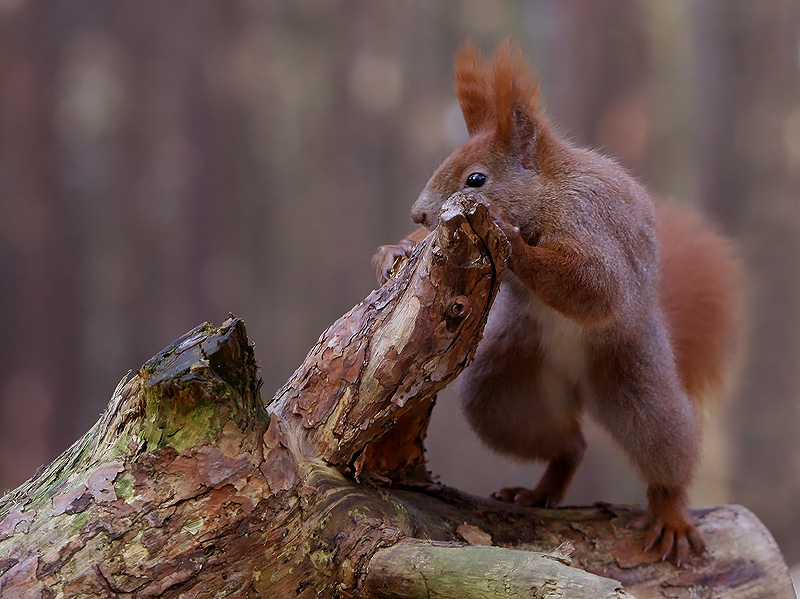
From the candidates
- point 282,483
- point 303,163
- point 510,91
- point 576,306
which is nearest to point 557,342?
point 576,306

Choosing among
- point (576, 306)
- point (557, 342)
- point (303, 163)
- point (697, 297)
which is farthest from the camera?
point (303, 163)

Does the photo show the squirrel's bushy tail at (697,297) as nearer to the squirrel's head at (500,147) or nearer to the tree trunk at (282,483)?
the squirrel's head at (500,147)

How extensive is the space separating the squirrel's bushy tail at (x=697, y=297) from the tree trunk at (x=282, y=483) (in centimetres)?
67

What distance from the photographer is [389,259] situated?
3.82 ft

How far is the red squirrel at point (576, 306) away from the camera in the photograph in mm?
1120

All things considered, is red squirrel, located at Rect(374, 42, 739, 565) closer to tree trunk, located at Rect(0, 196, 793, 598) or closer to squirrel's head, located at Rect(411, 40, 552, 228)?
squirrel's head, located at Rect(411, 40, 552, 228)

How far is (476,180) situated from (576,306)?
27 cm

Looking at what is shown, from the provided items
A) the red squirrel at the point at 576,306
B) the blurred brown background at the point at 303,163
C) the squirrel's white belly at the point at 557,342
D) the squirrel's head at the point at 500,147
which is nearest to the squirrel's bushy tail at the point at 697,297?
the red squirrel at the point at 576,306

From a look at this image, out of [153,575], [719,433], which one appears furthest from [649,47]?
[153,575]

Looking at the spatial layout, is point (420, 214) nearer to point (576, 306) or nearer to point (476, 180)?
point (476, 180)

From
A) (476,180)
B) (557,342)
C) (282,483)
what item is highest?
(476,180)

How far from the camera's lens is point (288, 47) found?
211 cm

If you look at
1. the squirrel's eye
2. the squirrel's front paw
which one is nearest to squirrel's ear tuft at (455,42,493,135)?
the squirrel's eye

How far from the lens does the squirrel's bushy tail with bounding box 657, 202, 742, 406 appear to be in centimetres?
151
